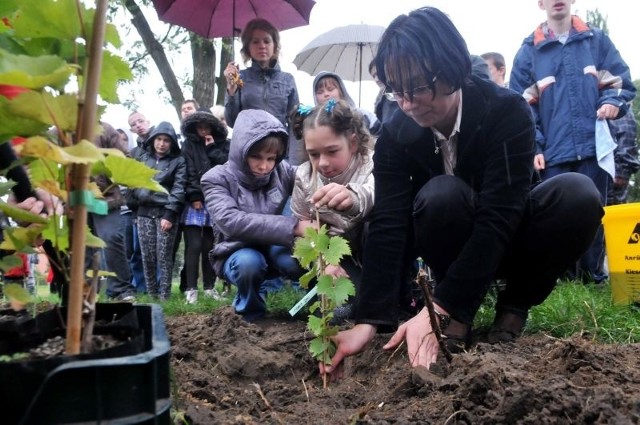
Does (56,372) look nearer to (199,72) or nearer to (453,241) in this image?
(453,241)

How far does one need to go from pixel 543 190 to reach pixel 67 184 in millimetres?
1902

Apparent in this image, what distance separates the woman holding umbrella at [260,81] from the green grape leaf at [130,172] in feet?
12.1

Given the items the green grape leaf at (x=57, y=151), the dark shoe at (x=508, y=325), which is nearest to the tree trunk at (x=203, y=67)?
the dark shoe at (x=508, y=325)

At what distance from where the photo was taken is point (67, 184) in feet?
3.10

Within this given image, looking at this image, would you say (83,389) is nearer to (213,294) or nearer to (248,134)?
(248,134)

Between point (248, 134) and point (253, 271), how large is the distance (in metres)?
0.78

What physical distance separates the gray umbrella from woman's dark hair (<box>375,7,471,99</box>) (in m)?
4.48

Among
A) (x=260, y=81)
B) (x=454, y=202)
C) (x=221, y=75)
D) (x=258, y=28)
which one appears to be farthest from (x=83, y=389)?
(x=221, y=75)

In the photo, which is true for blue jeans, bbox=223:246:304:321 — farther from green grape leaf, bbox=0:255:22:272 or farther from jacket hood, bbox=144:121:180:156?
jacket hood, bbox=144:121:180:156

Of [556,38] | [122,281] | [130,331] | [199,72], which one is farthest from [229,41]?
[130,331]

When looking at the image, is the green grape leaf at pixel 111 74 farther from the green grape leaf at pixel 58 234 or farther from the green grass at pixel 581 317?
the green grass at pixel 581 317

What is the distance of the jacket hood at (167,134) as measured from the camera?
563 cm

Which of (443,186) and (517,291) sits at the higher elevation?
A: (443,186)

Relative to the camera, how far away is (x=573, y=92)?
3.96 metres
